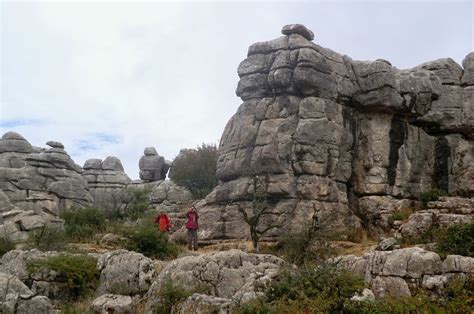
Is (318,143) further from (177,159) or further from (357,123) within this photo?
(177,159)

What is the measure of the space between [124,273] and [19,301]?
132 inches

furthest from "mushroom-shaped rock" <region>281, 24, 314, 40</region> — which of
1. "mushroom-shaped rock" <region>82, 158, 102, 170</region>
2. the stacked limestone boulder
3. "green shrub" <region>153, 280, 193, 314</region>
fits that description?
"mushroom-shaped rock" <region>82, 158, 102, 170</region>

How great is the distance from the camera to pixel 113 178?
49.1 metres

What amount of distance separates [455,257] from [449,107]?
16.5 metres

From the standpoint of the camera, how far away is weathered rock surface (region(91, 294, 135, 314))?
1322cm

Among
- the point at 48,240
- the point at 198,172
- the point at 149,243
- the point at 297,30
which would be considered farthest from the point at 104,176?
the point at 149,243

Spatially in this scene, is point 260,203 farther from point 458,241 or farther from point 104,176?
point 104,176

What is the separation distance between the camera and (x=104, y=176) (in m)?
49.1

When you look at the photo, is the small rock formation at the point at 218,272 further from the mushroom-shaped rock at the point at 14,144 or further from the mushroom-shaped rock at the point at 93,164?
the mushroom-shaped rock at the point at 93,164

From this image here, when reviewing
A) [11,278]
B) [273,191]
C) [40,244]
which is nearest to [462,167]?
[273,191]

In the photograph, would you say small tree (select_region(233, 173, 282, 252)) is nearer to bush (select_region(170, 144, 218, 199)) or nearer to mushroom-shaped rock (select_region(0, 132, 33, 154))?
bush (select_region(170, 144, 218, 199))

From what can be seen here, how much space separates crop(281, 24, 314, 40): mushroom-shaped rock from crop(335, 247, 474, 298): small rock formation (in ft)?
48.2

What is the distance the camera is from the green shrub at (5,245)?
21000 mm

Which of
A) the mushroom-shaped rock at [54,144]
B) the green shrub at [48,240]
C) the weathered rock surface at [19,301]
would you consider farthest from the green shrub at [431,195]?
the mushroom-shaped rock at [54,144]
